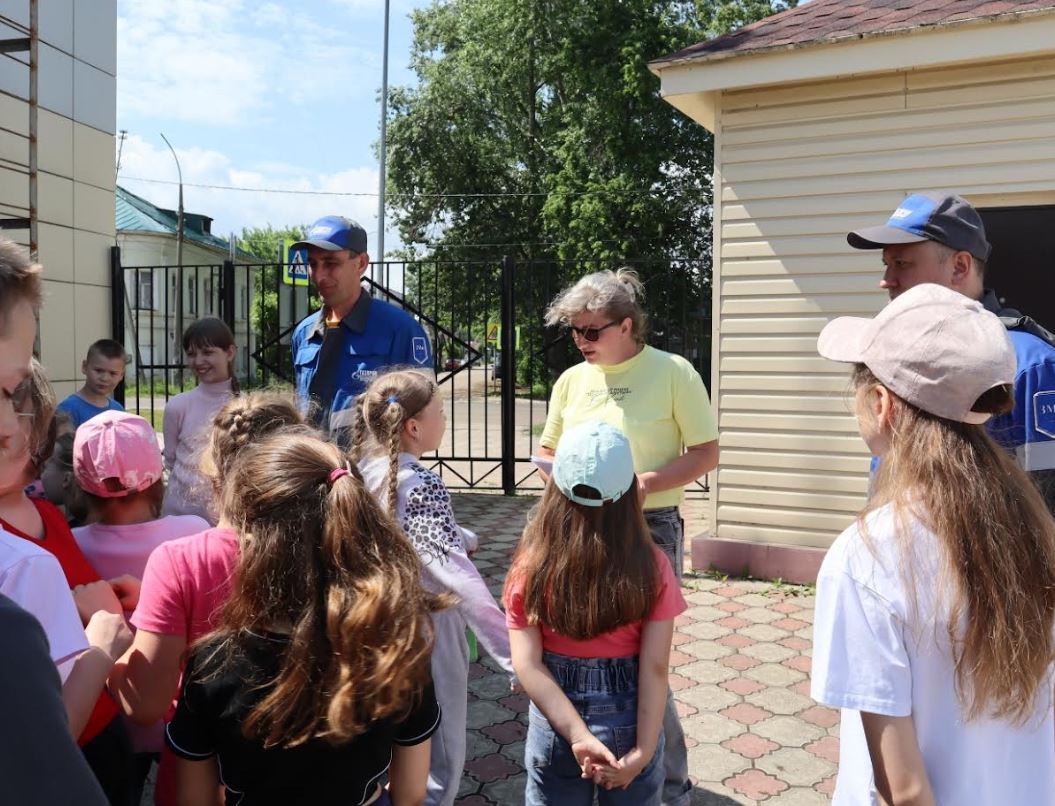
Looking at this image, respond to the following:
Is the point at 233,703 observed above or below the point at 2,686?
below

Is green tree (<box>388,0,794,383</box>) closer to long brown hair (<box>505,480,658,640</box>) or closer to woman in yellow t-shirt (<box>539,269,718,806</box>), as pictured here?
woman in yellow t-shirt (<box>539,269,718,806</box>)

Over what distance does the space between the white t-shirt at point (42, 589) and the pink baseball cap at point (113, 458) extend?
0.91 m

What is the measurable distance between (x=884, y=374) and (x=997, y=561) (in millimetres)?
328

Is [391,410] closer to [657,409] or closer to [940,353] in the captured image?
→ [657,409]

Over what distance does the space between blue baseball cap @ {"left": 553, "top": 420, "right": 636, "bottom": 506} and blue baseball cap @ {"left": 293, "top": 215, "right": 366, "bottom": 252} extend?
1627mm

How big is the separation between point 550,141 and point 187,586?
25.4 meters

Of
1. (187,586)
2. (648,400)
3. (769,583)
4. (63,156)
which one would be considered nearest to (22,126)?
A: (63,156)

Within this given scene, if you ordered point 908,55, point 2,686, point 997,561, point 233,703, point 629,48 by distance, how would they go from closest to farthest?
point 2,686
point 997,561
point 233,703
point 908,55
point 629,48

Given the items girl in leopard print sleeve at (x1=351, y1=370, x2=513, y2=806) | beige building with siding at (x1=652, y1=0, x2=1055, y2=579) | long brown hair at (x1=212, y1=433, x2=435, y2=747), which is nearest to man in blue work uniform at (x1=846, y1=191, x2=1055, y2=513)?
girl in leopard print sleeve at (x1=351, y1=370, x2=513, y2=806)

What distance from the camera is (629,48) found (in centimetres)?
2161

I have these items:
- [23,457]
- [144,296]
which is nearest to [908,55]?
[23,457]

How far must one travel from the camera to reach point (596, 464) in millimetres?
1919

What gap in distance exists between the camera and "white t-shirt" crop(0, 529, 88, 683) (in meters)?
1.20

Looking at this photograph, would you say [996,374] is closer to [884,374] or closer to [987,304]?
[884,374]
